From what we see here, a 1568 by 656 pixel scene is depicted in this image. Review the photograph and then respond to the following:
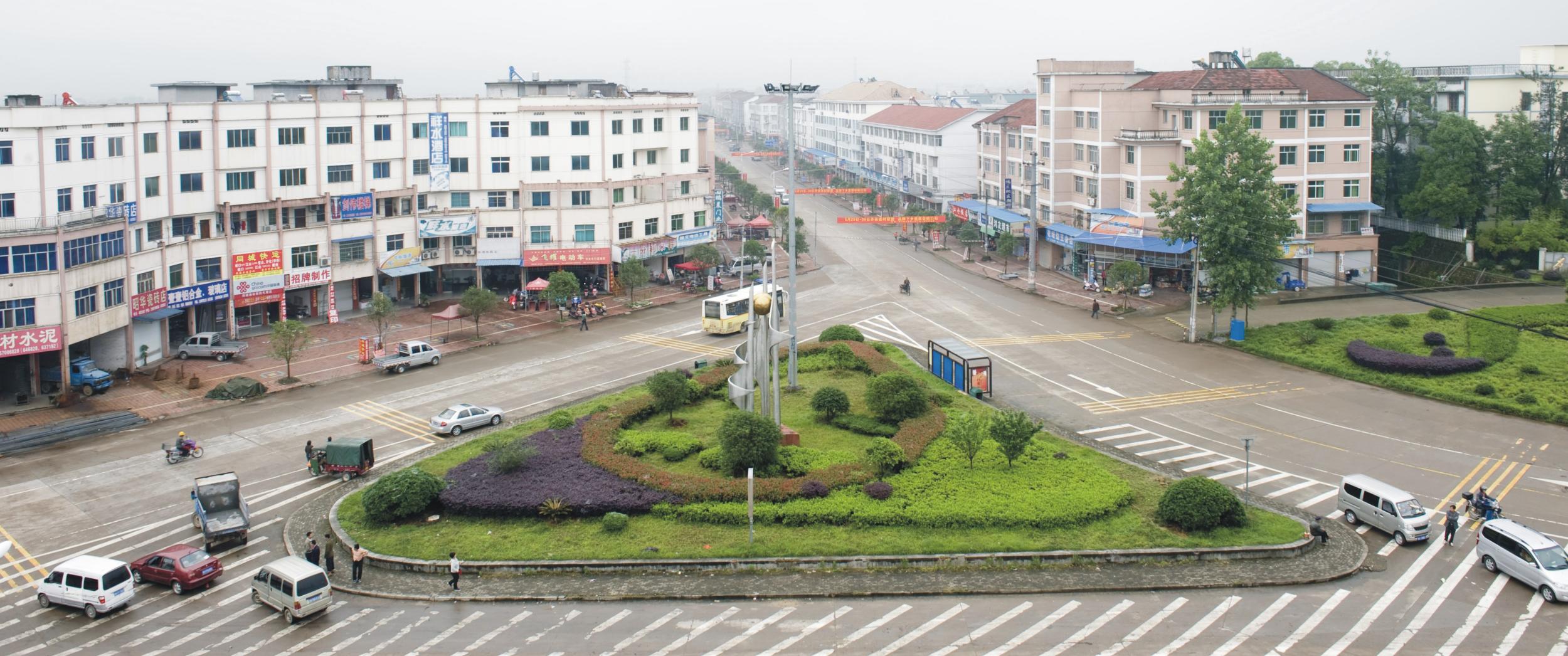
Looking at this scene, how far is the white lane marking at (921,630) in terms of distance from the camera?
25773mm

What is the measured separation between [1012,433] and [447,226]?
4135 centimetres

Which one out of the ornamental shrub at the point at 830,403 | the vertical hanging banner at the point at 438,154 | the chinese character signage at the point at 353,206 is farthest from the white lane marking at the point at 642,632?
the vertical hanging banner at the point at 438,154

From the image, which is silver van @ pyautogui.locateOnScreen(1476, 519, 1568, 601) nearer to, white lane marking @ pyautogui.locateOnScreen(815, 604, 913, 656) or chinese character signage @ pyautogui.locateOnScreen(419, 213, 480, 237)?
white lane marking @ pyautogui.locateOnScreen(815, 604, 913, 656)

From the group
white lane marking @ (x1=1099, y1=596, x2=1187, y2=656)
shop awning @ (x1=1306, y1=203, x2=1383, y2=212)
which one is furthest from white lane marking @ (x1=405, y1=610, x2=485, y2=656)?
shop awning @ (x1=1306, y1=203, x2=1383, y2=212)

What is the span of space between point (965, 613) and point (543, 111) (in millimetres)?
48204

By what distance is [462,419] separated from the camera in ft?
143

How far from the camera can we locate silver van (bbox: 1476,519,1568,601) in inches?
1096

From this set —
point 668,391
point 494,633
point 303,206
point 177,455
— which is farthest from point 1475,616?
point 303,206

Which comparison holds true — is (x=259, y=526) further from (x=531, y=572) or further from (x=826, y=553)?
(x=826, y=553)

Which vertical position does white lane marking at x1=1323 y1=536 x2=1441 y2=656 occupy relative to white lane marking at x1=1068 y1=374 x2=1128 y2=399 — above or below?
below

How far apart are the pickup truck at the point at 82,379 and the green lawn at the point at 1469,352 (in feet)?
155

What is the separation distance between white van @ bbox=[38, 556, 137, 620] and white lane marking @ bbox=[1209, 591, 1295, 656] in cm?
2414

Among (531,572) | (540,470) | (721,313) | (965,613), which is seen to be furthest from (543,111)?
(965,613)

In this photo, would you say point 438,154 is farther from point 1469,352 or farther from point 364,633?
point 1469,352
